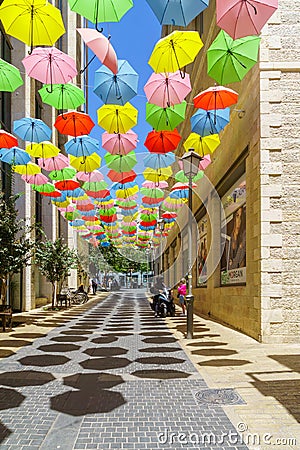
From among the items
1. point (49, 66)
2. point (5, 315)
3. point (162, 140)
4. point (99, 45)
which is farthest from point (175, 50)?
point (5, 315)

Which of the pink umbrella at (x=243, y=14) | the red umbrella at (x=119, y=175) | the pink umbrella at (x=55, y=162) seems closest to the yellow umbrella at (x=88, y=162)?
the pink umbrella at (x=55, y=162)

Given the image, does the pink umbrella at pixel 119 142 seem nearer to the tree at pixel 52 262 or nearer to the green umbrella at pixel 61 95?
the green umbrella at pixel 61 95

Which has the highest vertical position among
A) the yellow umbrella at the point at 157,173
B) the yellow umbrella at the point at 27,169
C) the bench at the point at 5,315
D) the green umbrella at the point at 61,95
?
the green umbrella at the point at 61,95

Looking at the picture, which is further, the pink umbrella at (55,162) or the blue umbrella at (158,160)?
the blue umbrella at (158,160)

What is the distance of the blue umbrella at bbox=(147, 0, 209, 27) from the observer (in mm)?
8195

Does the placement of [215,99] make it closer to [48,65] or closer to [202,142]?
[202,142]

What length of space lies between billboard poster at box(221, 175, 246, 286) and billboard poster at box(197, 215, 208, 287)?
4.26 metres

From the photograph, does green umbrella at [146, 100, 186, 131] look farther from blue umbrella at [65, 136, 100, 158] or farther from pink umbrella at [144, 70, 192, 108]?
blue umbrella at [65, 136, 100, 158]

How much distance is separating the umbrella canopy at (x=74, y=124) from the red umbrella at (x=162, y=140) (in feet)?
5.81

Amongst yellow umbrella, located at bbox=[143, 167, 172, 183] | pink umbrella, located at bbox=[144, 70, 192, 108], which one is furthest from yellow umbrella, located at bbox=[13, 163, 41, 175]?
pink umbrella, located at bbox=[144, 70, 192, 108]

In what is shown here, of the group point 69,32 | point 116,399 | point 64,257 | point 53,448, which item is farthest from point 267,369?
point 69,32

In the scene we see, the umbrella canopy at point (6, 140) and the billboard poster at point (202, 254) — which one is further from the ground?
the umbrella canopy at point (6, 140)

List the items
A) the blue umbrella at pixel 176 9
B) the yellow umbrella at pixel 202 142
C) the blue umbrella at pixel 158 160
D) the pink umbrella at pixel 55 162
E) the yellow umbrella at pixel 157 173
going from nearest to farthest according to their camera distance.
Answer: the blue umbrella at pixel 176 9 → the yellow umbrella at pixel 202 142 → the pink umbrella at pixel 55 162 → the blue umbrella at pixel 158 160 → the yellow umbrella at pixel 157 173

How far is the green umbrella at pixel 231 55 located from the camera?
10273 millimetres
